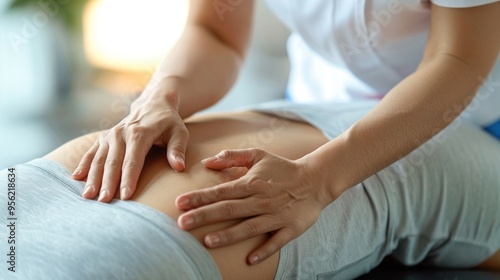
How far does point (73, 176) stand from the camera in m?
0.95

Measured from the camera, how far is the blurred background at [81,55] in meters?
2.21

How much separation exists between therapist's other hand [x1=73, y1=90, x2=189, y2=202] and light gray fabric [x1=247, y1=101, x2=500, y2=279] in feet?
0.77

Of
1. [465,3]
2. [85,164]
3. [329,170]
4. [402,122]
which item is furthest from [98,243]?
[465,3]

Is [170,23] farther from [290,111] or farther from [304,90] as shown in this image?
[290,111]

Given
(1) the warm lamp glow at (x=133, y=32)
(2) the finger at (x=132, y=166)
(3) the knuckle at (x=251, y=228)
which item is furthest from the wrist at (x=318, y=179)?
(1) the warm lamp glow at (x=133, y=32)

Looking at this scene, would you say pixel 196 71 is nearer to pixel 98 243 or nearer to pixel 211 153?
pixel 211 153

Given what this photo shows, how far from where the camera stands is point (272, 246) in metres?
0.87

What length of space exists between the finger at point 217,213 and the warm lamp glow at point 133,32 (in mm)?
1868

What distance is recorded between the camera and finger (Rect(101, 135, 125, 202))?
902mm

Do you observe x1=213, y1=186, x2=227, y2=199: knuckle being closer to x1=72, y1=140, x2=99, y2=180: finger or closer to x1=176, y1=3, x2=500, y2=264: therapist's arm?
x1=176, y1=3, x2=500, y2=264: therapist's arm

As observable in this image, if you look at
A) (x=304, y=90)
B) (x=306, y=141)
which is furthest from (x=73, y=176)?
(x=304, y=90)

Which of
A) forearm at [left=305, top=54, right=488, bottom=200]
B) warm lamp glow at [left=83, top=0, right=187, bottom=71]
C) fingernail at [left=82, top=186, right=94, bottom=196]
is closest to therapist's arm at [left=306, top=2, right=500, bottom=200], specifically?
forearm at [left=305, top=54, right=488, bottom=200]

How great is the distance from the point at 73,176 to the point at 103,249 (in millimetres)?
202

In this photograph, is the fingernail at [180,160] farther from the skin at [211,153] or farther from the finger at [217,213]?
the finger at [217,213]
